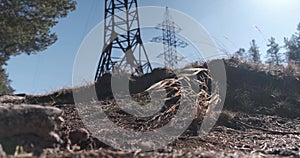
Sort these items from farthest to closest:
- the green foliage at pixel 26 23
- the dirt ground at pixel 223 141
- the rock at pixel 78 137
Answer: the green foliage at pixel 26 23 → the rock at pixel 78 137 → the dirt ground at pixel 223 141

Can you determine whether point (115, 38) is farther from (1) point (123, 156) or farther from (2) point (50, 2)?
(1) point (123, 156)

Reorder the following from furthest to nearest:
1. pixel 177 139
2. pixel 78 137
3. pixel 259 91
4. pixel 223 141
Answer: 1. pixel 259 91
2. pixel 223 141
3. pixel 177 139
4. pixel 78 137

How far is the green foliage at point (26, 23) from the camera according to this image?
27.1ft

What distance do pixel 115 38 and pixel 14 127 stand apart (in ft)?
26.2

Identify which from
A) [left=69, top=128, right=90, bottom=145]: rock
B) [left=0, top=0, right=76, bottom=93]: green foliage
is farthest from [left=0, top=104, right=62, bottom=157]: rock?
[left=0, top=0, right=76, bottom=93]: green foliage

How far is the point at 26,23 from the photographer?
8648 millimetres

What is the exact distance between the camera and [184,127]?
3721 mm

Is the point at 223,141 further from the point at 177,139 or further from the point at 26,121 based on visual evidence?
the point at 26,121

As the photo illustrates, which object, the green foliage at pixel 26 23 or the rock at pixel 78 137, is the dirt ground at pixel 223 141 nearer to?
the rock at pixel 78 137

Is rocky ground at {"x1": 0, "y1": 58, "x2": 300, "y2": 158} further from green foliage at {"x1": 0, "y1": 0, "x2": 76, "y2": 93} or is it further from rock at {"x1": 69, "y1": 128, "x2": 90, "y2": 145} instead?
green foliage at {"x1": 0, "y1": 0, "x2": 76, "y2": 93}

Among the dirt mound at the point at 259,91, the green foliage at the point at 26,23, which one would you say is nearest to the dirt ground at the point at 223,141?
the dirt mound at the point at 259,91

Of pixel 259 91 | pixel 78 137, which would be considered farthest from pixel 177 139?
pixel 259 91

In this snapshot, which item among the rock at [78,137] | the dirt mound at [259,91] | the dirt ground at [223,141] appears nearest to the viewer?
the dirt ground at [223,141]

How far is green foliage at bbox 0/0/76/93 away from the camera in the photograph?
8266mm
